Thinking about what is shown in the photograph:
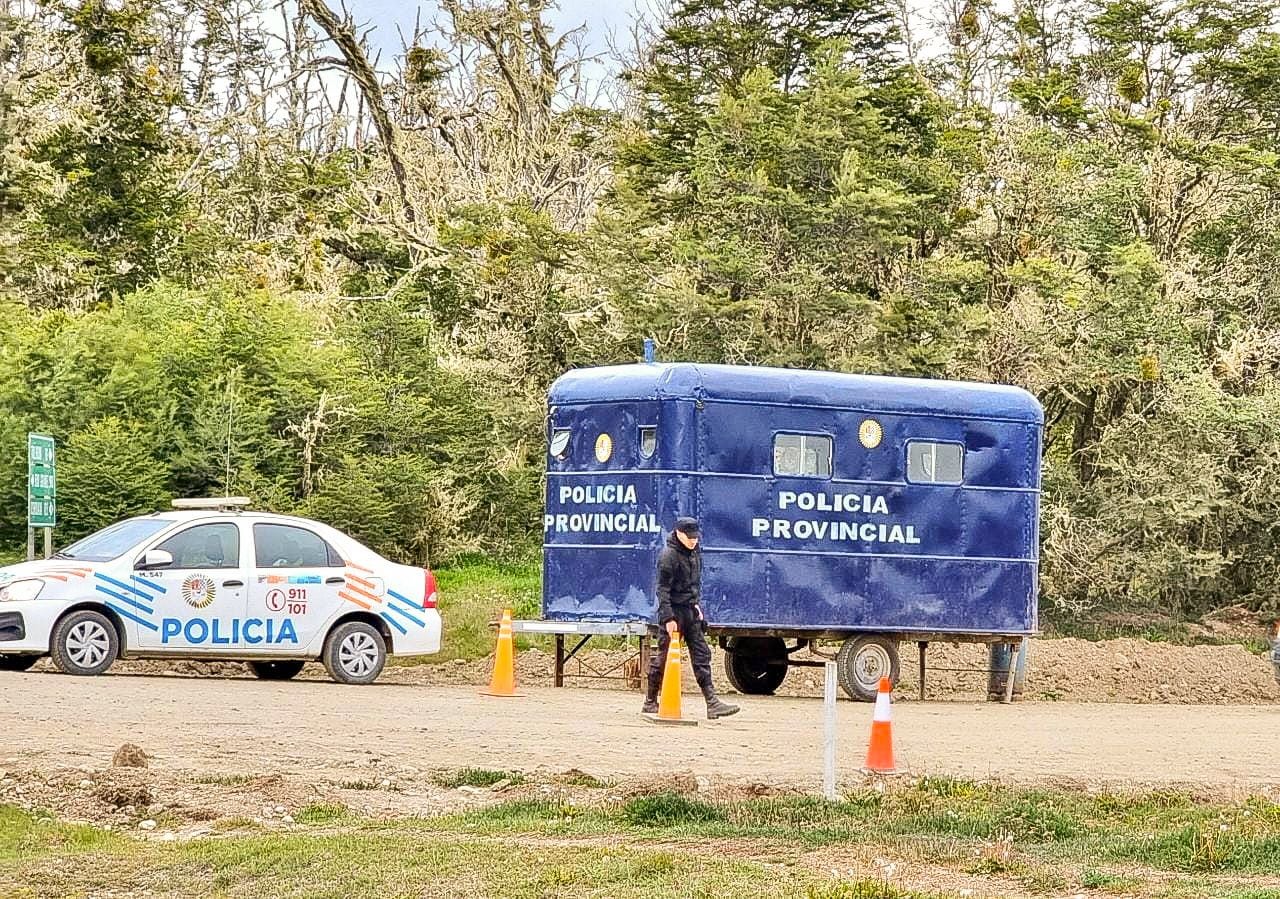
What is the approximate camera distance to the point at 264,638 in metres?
20.5

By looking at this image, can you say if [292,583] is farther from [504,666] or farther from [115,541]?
[504,666]

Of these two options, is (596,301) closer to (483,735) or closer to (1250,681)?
(1250,681)

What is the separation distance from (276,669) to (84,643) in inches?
110

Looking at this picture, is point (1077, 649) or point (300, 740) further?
point (1077, 649)

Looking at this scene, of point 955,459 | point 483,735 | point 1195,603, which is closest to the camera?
point 483,735

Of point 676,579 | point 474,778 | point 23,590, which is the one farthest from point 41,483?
point 474,778

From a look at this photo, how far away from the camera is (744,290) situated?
34.0m

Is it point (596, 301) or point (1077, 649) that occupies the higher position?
point (596, 301)

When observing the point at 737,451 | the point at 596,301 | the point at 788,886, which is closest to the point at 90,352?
the point at 596,301

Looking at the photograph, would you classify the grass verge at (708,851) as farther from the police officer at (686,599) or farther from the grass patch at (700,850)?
the police officer at (686,599)

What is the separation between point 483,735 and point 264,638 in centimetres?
505

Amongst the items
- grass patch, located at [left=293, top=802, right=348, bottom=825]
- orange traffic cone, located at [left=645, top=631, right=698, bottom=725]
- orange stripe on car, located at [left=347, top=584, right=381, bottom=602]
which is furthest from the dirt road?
grass patch, located at [left=293, top=802, right=348, bottom=825]

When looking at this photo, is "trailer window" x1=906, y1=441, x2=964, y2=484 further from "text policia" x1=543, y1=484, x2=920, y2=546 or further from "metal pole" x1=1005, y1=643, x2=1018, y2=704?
"metal pole" x1=1005, y1=643, x2=1018, y2=704

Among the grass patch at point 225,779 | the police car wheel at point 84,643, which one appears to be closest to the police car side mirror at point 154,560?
the police car wheel at point 84,643
